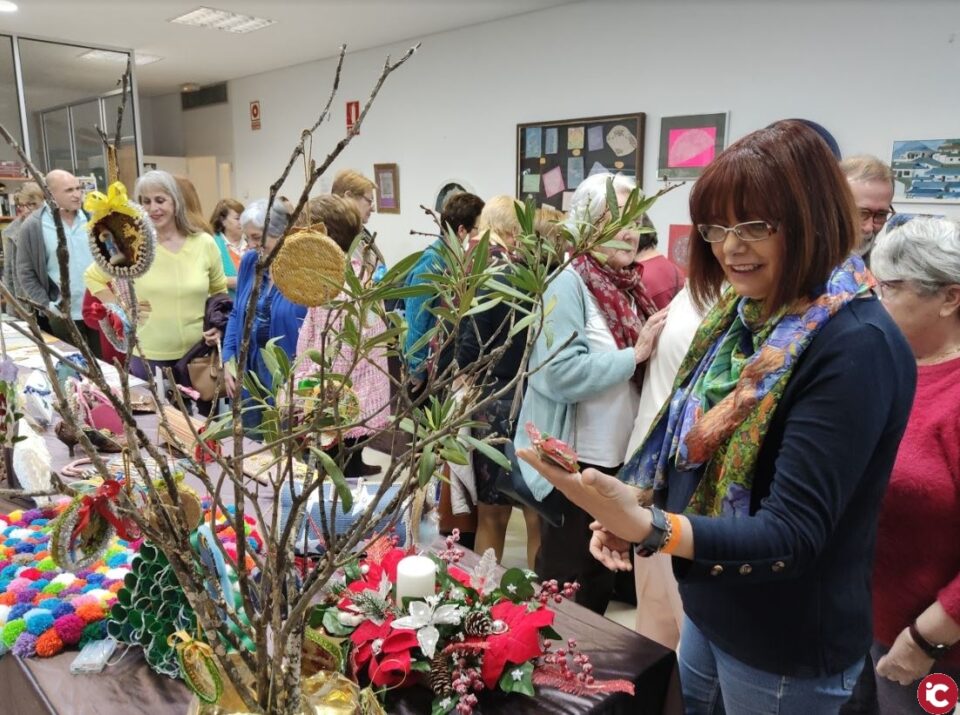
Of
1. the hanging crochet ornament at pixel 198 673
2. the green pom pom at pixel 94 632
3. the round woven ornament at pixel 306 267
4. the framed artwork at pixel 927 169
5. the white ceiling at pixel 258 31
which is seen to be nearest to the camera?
the hanging crochet ornament at pixel 198 673

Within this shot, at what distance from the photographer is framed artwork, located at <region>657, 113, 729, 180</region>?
13.2ft

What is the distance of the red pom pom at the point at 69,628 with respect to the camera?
107 cm

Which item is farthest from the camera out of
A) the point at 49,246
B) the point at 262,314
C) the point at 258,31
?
the point at 258,31

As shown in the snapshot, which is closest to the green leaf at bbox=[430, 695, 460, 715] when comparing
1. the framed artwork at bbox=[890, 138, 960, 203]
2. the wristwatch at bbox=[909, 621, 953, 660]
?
the wristwatch at bbox=[909, 621, 953, 660]

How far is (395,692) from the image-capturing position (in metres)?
0.98

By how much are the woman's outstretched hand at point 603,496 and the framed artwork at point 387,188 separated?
565 centimetres

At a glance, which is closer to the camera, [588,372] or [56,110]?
[588,372]

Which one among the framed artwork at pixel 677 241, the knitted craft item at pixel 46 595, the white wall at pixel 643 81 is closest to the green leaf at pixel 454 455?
the knitted craft item at pixel 46 595

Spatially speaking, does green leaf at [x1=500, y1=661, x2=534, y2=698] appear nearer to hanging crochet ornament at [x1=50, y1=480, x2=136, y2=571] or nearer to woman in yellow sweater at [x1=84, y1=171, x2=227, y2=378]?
hanging crochet ornament at [x1=50, y1=480, x2=136, y2=571]

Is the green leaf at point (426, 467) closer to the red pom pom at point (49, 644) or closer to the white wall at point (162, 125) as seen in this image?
the red pom pom at point (49, 644)

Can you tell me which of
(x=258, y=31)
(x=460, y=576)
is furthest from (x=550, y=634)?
(x=258, y=31)

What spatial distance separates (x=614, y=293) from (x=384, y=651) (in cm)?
118

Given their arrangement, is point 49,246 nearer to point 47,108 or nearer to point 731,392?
point 47,108

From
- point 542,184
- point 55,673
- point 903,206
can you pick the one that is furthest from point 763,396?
point 542,184
